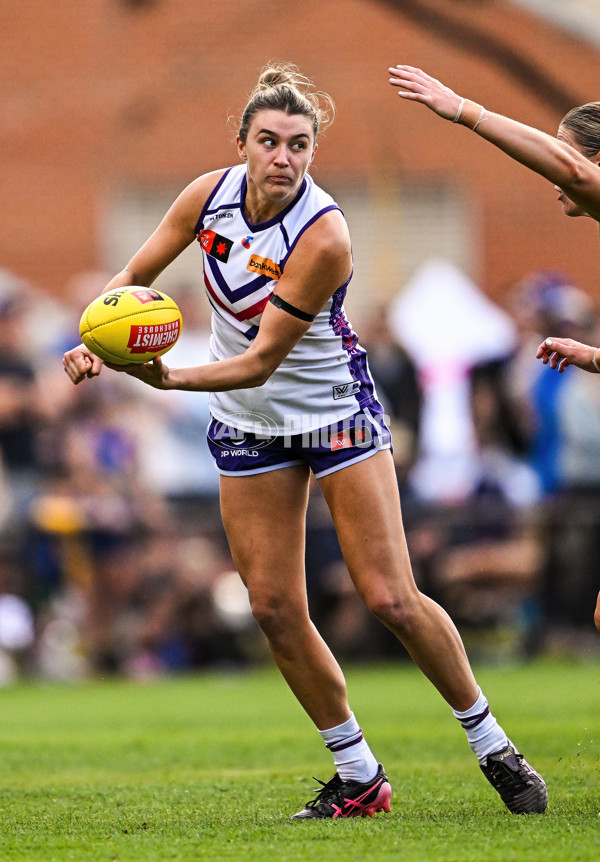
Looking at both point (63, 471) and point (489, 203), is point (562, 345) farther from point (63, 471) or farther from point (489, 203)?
point (489, 203)

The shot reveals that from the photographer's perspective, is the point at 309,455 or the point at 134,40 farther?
the point at 134,40

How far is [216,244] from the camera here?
5.04 m

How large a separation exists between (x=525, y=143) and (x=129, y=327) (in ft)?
4.66

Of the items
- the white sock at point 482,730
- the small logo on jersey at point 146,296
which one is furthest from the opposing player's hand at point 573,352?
the small logo on jersey at point 146,296

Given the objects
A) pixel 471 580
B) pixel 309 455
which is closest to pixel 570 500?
pixel 471 580

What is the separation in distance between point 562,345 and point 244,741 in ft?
11.2

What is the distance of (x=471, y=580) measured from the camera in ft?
38.2

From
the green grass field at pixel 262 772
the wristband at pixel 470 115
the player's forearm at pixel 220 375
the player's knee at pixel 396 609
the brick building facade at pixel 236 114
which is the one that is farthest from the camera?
the brick building facade at pixel 236 114

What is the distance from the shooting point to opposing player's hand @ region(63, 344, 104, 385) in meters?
4.79

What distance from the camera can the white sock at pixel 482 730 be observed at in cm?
505

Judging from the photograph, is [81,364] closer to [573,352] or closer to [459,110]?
[459,110]

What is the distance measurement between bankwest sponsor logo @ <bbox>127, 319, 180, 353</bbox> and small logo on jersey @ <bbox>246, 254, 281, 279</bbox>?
40 cm

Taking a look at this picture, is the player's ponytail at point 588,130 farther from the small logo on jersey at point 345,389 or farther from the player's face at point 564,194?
the small logo on jersey at point 345,389

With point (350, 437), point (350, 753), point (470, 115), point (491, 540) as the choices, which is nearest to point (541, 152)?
point (470, 115)
